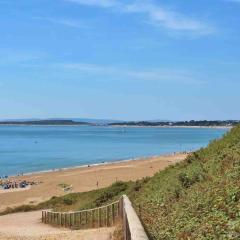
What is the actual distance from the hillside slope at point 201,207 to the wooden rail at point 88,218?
1047mm

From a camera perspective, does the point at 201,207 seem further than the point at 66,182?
No

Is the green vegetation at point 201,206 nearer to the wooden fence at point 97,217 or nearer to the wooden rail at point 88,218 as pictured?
the wooden fence at point 97,217

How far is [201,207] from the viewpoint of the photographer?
8859 mm

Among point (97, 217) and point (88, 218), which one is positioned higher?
point (97, 217)

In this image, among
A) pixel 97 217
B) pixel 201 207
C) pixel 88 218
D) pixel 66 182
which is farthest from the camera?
pixel 66 182

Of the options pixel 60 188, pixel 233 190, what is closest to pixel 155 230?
pixel 233 190

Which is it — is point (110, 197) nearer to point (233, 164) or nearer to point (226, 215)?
point (233, 164)

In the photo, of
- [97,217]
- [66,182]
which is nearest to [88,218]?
[97,217]

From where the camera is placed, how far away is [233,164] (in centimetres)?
1147

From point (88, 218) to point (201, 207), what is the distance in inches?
370

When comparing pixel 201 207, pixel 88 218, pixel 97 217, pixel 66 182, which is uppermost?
pixel 201 207

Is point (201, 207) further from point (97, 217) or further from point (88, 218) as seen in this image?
point (88, 218)

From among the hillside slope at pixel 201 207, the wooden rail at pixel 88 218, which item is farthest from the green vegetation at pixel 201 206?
the wooden rail at pixel 88 218

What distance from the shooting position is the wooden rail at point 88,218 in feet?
46.0
